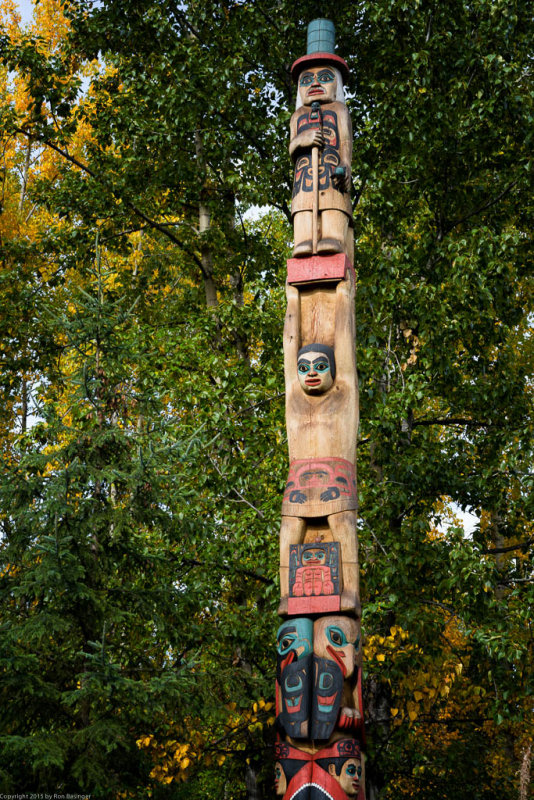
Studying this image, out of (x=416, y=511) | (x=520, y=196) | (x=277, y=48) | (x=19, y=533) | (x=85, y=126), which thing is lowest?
(x=19, y=533)

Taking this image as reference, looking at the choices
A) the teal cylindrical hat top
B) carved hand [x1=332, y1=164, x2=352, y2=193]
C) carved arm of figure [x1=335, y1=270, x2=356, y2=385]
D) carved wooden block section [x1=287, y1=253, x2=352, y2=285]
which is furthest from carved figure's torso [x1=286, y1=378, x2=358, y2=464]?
the teal cylindrical hat top

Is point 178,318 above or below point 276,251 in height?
below

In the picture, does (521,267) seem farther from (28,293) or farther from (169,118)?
(28,293)

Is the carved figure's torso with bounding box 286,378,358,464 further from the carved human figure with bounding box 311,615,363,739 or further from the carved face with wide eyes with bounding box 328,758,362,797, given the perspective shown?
the carved face with wide eyes with bounding box 328,758,362,797

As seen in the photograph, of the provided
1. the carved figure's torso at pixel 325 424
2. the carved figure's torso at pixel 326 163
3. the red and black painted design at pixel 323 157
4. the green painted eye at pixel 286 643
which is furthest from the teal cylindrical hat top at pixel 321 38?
the green painted eye at pixel 286 643

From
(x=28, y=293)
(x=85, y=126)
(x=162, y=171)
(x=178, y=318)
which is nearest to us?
(x=28, y=293)

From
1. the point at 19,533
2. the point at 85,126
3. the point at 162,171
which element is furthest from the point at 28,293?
the point at 85,126

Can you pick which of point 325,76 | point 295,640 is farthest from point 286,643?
point 325,76

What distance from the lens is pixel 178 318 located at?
14.8 metres

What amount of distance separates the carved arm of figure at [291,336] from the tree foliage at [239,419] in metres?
1.06

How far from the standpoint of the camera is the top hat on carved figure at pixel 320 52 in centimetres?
961

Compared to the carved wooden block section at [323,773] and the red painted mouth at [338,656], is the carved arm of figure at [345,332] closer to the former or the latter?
the red painted mouth at [338,656]

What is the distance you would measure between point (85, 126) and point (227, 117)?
33.9 feet

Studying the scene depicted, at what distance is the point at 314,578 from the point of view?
6926mm
